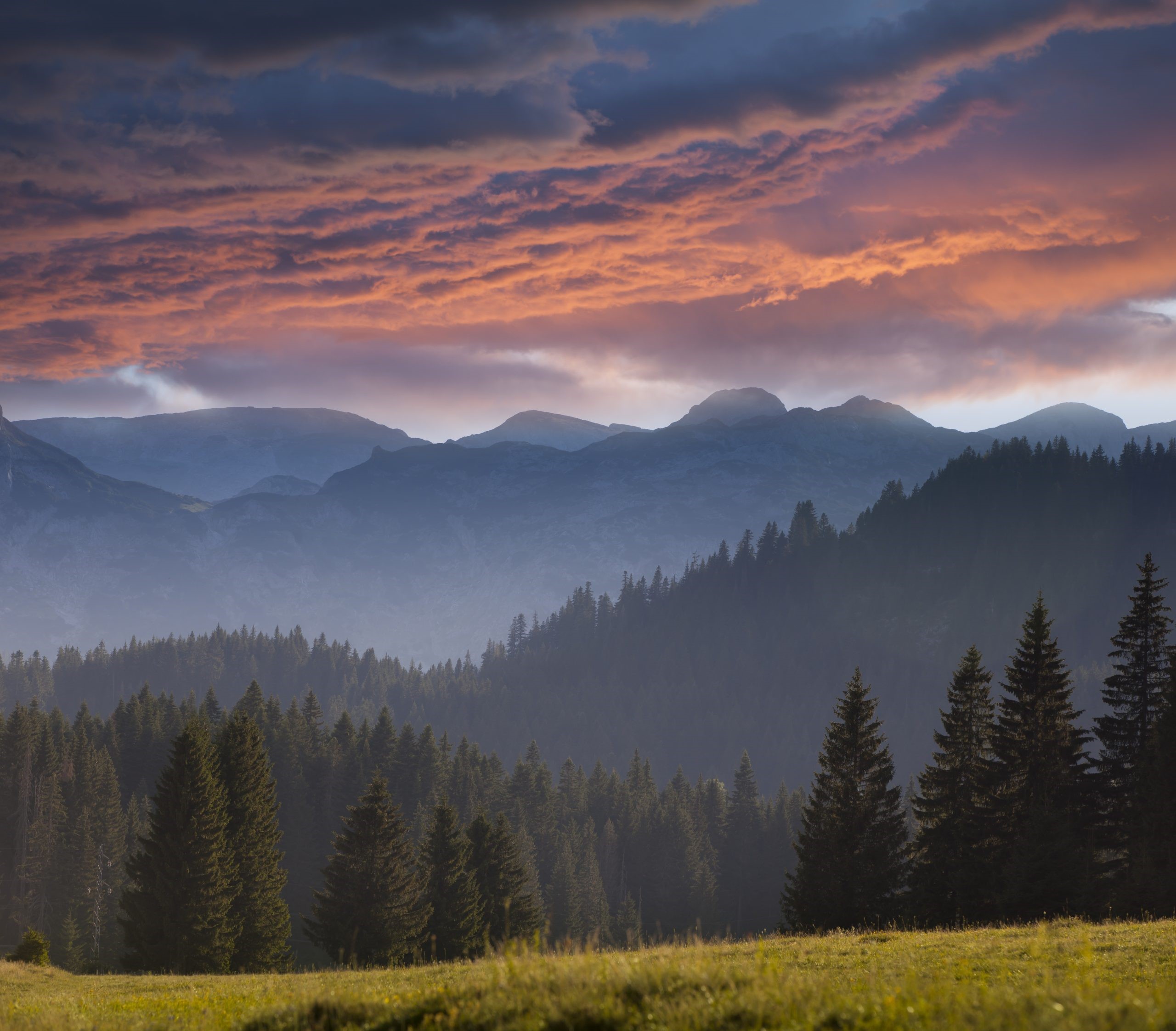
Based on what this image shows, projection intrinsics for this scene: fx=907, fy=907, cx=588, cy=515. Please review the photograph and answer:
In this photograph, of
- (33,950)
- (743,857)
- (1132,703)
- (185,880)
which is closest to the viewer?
(33,950)

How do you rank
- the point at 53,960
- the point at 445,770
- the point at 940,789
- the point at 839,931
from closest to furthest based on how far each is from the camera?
the point at 839,931 → the point at 940,789 → the point at 53,960 → the point at 445,770

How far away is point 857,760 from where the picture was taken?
45.2m

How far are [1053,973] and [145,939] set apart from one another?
48.7 m

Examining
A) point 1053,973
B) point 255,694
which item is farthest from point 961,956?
point 255,694

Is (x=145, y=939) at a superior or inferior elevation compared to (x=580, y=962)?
inferior

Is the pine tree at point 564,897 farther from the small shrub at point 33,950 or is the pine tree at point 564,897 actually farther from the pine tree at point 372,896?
the small shrub at point 33,950

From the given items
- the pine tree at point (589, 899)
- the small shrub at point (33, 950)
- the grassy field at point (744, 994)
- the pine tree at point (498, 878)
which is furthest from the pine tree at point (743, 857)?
the grassy field at point (744, 994)

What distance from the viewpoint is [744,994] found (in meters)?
10.4

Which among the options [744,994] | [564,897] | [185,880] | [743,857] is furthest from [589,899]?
[744,994]

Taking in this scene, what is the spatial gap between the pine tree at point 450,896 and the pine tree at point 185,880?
415 inches

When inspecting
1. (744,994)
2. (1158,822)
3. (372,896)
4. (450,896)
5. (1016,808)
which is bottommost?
(450,896)

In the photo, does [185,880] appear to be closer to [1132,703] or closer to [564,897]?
[1132,703]

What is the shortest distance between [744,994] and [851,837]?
1435 inches

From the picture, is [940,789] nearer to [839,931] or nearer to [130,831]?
[839,931]
